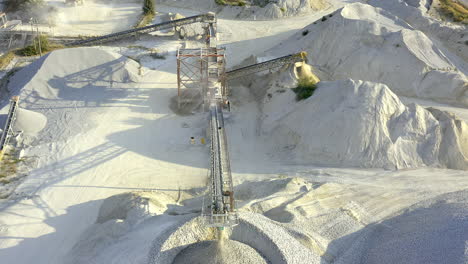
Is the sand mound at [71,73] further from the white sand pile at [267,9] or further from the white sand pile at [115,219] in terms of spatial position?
the white sand pile at [267,9]

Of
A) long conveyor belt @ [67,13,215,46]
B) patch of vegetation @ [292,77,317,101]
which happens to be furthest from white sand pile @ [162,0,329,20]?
patch of vegetation @ [292,77,317,101]

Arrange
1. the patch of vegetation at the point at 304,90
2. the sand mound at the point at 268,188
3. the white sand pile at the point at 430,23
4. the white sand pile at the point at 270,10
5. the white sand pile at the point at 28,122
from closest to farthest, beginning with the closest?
the sand mound at the point at 268,188 < the white sand pile at the point at 28,122 < the patch of vegetation at the point at 304,90 < the white sand pile at the point at 430,23 < the white sand pile at the point at 270,10

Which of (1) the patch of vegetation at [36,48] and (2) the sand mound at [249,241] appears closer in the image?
(2) the sand mound at [249,241]

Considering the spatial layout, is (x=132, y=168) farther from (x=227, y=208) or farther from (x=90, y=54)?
(x=90, y=54)

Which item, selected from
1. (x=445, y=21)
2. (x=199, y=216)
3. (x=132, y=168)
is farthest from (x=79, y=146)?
(x=445, y=21)

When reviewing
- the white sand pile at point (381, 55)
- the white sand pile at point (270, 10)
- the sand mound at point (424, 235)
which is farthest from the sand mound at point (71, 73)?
the sand mound at point (424, 235)

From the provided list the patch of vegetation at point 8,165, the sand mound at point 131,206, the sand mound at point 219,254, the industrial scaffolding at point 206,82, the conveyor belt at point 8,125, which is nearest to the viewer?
the sand mound at point 219,254

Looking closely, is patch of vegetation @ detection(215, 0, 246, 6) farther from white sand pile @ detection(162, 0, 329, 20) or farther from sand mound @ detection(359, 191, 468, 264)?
sand mound @ detection(359, 191, 468, 264)
